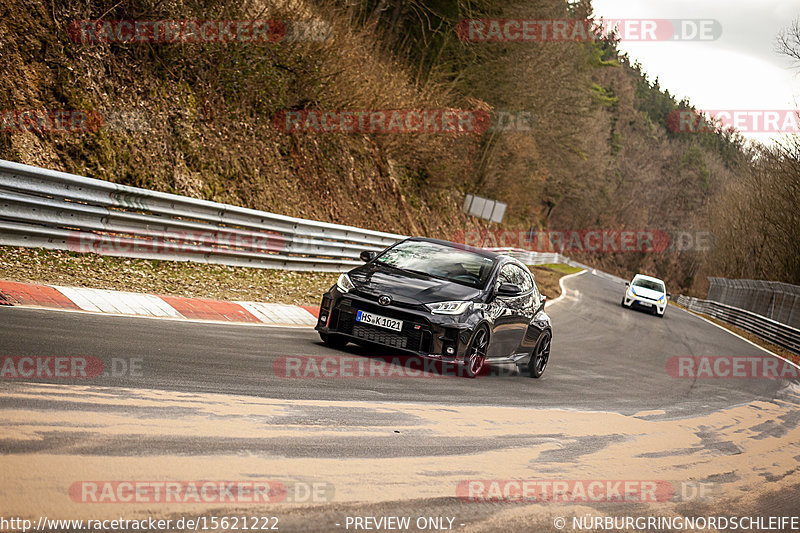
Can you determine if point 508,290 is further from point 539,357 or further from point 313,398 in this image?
point 313,398

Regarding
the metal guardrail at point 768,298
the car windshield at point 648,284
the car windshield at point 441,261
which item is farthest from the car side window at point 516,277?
the metal guardrail at point 768,298

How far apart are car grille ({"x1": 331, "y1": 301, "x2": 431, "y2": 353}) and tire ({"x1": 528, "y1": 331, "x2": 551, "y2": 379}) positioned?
276 cm

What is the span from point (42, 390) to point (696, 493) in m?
4.62

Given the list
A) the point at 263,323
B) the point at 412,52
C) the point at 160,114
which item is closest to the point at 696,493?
the point at 263,323

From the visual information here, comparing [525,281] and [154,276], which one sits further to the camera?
[154,276]

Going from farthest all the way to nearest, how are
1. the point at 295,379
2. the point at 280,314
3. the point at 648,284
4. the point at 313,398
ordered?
1. the point at 648,284
2. the point at 280,314
3. the point at 295,379
4. the point at 313,398

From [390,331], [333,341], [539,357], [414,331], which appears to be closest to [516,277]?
[539,357]

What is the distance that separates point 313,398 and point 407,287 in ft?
9.84

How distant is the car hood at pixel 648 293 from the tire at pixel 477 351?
83.1 feet

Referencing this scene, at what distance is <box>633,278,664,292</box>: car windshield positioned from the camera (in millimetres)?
34938

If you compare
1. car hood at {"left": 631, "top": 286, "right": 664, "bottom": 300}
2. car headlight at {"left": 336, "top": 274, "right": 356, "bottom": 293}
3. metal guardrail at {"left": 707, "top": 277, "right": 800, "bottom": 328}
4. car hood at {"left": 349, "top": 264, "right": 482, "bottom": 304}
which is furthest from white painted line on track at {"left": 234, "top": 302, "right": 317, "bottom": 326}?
metal guardrail at {"left": 707, "top": 277, "right": 800, "bottom": 328}

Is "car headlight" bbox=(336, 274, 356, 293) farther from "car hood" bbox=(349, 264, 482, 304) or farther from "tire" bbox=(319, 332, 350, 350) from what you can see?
"tire" bbox=(319, 332, 350, 350)

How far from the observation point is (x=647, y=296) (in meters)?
34.0

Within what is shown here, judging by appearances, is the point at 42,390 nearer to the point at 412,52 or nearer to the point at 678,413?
the point at 678,413
